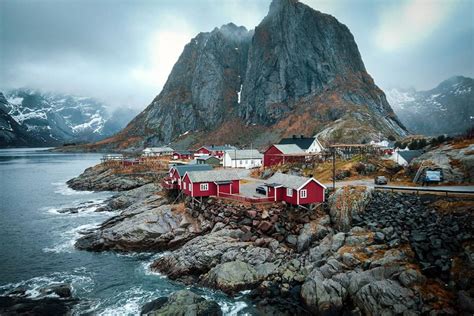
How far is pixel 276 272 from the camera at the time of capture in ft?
96.7

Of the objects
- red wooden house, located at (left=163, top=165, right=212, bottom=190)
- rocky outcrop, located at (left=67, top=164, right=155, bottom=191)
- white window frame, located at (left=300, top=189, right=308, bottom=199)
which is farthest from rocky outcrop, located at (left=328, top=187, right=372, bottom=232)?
rocky outcrop, located at (left=67, top=164, right=155, bottom=191)

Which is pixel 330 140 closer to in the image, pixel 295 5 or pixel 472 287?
pixel 472 287

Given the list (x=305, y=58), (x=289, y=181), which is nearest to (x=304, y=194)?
(x=289, y=181)

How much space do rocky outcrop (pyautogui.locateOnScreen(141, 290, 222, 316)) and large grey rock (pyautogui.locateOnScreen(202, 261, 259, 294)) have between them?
3049mm

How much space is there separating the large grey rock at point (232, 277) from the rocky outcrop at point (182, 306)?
10.0 ft

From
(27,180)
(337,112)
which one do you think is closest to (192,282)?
(27,180)

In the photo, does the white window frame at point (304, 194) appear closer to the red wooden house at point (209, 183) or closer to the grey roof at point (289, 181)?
the grey roof at point (289, 181)

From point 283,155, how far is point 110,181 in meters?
47.8

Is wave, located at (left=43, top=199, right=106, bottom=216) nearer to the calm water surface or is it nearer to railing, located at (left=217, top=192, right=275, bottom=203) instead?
the calm water surface

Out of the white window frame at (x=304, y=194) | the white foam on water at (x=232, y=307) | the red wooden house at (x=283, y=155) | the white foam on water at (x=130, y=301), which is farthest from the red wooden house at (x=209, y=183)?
the red wooden house at (x=283, y=155)

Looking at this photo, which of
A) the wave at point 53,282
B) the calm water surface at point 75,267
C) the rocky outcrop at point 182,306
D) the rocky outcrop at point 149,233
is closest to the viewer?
the rocky outcrop at point 182,306

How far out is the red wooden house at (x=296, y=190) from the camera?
3931cm

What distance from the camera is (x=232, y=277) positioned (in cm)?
2905

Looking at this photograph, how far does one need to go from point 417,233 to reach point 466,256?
4903 mm
